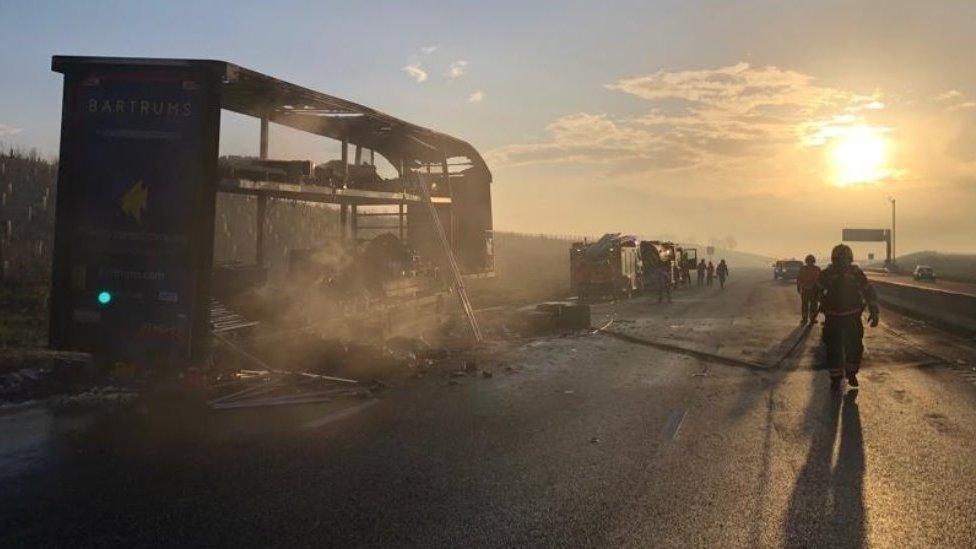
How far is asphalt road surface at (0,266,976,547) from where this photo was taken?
12.8 ft

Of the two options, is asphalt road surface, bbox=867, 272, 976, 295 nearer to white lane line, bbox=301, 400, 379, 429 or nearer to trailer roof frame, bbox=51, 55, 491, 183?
trailer roof frame, bbox=51, 55, 491, 183

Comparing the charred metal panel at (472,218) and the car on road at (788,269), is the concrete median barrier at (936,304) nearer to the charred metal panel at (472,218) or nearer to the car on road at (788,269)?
the charred metal panel at (472,218)

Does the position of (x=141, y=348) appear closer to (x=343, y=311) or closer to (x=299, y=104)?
(x=343, y=311)

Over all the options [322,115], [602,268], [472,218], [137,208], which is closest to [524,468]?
[137,208]

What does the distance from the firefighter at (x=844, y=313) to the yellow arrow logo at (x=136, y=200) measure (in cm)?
895

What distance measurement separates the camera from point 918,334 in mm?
15719

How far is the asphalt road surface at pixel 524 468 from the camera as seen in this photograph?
3904 millimetres

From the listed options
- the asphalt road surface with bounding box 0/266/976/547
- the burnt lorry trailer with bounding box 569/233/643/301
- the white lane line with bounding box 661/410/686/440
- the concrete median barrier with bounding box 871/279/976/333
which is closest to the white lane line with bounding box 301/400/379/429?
the asphalt road surface with bounding box 0/266/976/547

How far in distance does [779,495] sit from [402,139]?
14301mm

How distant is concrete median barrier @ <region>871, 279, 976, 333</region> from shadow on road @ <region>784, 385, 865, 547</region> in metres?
12.2

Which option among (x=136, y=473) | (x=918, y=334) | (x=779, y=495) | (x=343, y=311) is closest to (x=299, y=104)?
(x=343, y=311)

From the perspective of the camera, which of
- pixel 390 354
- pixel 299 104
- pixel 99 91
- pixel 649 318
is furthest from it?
pixel 649 318

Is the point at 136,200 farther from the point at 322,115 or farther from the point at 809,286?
the point at 809,286

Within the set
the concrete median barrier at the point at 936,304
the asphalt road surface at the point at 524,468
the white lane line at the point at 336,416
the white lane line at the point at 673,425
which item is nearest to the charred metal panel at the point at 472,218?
the asphalt road surface at the point at 524,468
